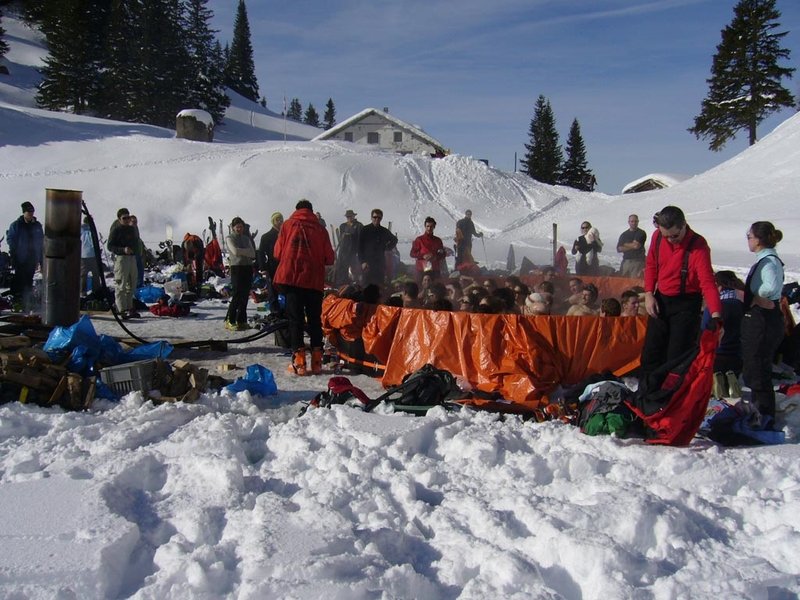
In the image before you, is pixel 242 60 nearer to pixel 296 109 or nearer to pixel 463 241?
pixel 296 109

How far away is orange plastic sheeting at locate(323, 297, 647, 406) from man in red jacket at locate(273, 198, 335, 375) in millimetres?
948

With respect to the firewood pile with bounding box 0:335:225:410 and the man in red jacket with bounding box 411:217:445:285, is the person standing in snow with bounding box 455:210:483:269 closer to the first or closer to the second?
the man in red jacket with bounding box 411:217:445:285

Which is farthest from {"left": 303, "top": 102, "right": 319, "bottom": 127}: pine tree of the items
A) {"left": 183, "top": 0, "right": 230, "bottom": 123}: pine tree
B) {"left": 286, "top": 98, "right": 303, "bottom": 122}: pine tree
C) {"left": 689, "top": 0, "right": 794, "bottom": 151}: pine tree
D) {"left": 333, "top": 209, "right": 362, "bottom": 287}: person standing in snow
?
{"left": 333, "top": 209, "right": 362, "bottom": 287}: person standing in snow

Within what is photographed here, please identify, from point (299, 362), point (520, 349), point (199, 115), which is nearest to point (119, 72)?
point (199, 115)

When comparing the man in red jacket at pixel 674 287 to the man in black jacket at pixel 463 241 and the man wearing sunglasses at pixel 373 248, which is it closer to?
the man wearing sunglasses at pixel 373 248

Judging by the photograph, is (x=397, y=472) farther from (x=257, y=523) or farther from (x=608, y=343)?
(x=608, y=343)

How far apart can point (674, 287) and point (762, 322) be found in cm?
66

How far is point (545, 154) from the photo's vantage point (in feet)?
181

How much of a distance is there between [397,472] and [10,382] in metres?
3.05

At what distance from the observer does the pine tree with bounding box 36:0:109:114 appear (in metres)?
45.5

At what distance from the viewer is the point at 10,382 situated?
493 centimetres

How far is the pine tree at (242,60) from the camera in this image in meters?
74.3

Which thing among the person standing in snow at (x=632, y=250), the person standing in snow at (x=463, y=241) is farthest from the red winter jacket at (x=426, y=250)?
the person standing in snow at (x=632, y=250)

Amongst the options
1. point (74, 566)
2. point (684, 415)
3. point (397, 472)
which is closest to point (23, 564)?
point (74, 566)
